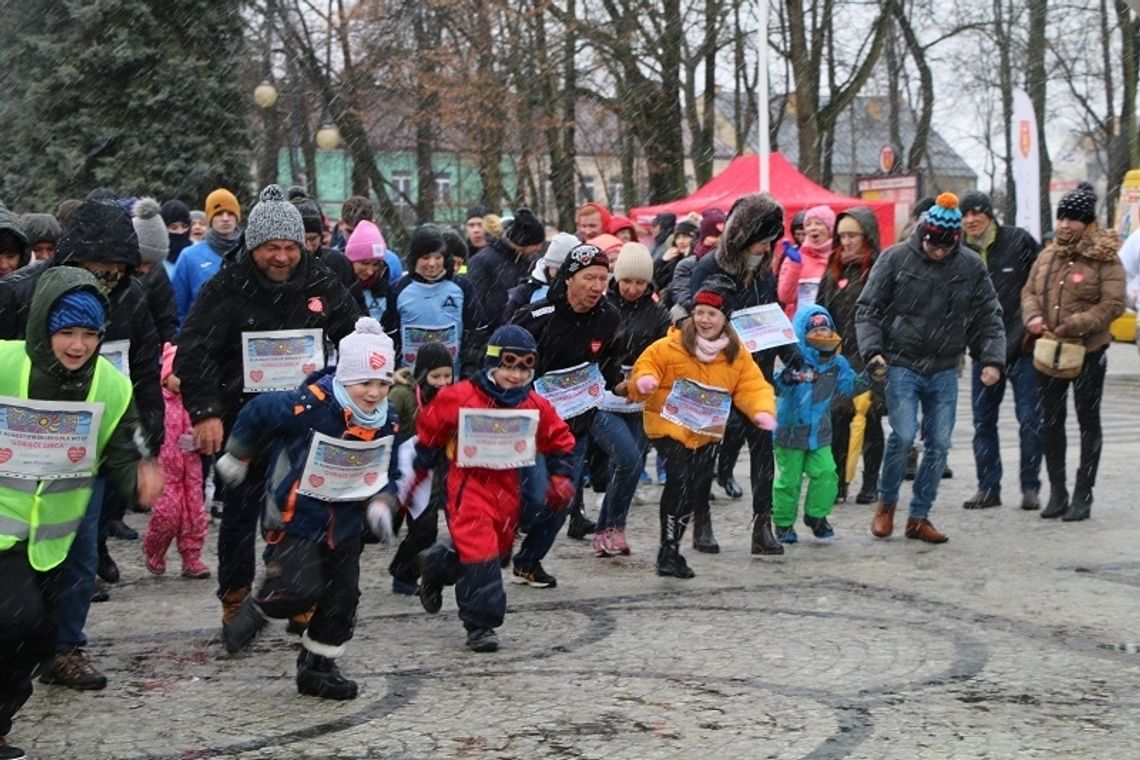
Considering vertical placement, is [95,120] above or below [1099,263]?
above

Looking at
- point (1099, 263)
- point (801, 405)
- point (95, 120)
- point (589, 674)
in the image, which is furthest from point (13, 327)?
point (95, 120)

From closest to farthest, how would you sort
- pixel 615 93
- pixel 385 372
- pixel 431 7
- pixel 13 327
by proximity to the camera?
pixel 385 372
pixel 13 327
pixel 431 7
pixel 615 93

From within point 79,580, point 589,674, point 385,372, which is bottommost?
point 589,674

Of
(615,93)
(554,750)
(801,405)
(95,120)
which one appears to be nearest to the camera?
(554,750)

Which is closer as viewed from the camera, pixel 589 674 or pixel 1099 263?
pixel 589 674

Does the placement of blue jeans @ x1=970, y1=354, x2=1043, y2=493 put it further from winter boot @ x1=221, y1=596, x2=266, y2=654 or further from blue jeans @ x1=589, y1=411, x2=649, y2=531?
winter boot @ x1=221, y1=596, x2=266, y2=654

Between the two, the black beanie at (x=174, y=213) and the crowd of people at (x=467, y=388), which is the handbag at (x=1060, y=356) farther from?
the black beanie at (x=174, y=213)

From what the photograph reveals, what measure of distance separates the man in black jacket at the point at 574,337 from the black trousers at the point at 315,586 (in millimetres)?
2233

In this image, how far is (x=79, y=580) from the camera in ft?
23.6

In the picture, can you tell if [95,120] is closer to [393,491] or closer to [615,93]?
[615,93]

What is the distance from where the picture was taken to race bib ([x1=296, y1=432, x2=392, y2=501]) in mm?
6945

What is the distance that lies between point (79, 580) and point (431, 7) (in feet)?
94.2

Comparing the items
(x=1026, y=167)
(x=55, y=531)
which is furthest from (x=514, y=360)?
(x=1026, y=167)

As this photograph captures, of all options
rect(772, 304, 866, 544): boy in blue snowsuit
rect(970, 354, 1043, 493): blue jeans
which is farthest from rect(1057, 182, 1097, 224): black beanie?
rect(772, 304, 866, 544): boy in blue snowsuit
